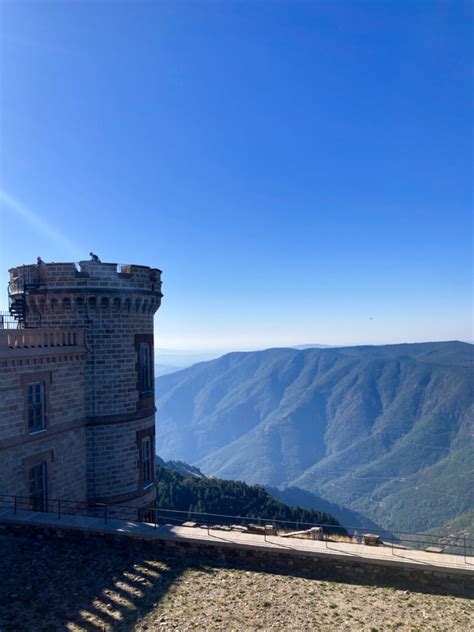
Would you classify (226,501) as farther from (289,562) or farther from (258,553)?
(289,562)

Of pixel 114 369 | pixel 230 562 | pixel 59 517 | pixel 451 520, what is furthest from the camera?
pixel 451 520

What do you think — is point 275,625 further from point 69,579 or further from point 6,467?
point 6,467

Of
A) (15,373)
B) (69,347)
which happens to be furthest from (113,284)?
(15,373)

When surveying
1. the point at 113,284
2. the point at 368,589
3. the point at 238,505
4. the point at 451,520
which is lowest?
the point at 451,520

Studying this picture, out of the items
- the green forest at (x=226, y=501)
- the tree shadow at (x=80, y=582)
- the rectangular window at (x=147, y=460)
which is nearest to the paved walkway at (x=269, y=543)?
the tree shadow at (x=80, y=582)

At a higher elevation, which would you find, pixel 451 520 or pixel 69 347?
pixel 69 347

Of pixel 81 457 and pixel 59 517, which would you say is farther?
pixel 81 457

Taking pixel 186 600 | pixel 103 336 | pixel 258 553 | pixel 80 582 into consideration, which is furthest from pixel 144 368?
pixel 186 600
